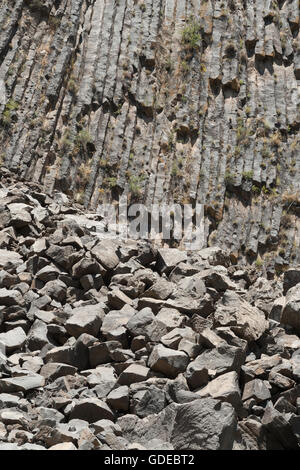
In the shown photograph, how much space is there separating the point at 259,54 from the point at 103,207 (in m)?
8.08

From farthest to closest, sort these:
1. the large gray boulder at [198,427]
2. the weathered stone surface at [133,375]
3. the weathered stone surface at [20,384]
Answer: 1. the weathered stone surface at [133,375]
2. the weathered stone surface at [20,384]
3. the large gray boulder at [198,427]

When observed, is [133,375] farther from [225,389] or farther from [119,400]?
[225,389]

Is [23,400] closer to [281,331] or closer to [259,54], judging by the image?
[281,331]

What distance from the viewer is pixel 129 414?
5.95 m

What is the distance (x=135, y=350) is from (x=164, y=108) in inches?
477

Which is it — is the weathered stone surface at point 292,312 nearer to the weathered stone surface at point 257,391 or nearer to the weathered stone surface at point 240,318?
the weathered stone surface at point 240,318

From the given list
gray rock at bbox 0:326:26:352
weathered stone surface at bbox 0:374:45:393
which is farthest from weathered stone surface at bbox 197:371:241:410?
gray rock at bbox 0:326:26:352

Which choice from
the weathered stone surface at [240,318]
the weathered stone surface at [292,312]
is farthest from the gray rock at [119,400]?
the weathered stone surface at [292,312]

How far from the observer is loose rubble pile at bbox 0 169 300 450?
5.36 metres

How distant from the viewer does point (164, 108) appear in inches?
717

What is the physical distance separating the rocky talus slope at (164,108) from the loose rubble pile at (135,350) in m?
6.16

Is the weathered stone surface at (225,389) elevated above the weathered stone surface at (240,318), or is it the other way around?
the weathered stone surface at (240,318)

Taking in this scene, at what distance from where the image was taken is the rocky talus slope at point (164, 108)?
52.9 feet

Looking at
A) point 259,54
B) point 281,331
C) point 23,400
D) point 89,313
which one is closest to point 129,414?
point 23,400
